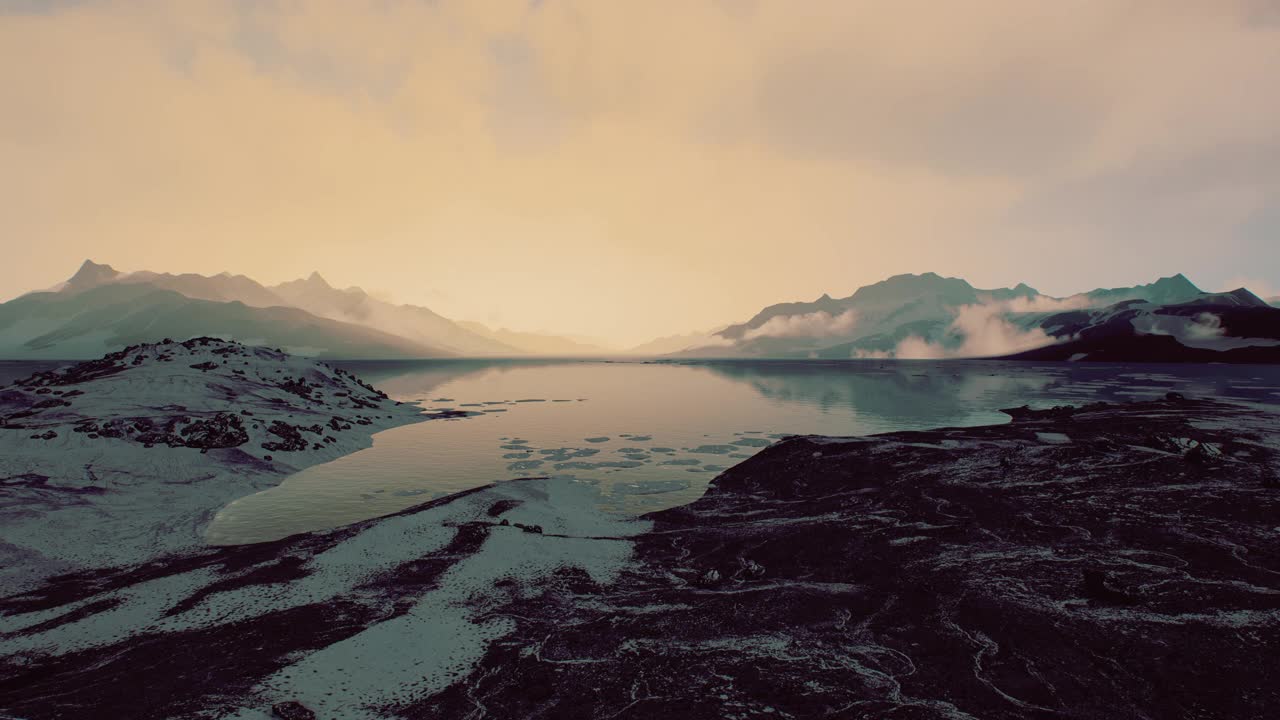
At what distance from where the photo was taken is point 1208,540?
13.5m

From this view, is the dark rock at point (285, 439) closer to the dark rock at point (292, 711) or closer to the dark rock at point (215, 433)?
the dark rock at point (215, 433)

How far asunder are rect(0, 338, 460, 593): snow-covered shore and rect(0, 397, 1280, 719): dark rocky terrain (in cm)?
407

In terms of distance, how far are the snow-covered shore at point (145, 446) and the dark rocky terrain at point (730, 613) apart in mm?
4066

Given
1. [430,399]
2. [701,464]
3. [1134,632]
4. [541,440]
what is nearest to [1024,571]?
[1134,632]

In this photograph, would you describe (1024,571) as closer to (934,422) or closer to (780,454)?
(780,454)

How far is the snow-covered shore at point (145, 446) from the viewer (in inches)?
699

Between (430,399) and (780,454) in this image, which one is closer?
(780,454)

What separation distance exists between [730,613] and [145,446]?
30.4m

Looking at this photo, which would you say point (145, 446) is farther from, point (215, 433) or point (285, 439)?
point (285, 439)

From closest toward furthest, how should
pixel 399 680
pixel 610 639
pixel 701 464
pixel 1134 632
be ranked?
pixel 399 680 < pixel 1134 632 < pixel 610 639 < pixel 701 464

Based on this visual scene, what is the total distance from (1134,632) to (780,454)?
16.5 m

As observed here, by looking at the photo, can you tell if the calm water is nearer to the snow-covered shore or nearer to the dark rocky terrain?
the snow-covered shore

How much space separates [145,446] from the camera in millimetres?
26859

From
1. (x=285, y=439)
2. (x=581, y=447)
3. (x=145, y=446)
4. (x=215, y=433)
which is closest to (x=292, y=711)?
(x=145, y=446)
